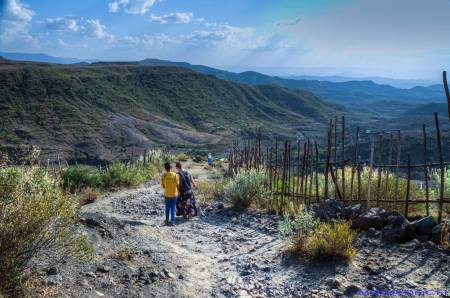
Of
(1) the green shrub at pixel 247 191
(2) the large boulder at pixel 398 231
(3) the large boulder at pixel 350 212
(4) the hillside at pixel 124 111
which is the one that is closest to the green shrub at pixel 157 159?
(1) the green shrub at pixel 247 191

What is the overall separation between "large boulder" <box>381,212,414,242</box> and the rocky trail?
15 cm

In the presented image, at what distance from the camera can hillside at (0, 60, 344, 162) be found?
188 feet

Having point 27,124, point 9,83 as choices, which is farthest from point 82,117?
point 9,83

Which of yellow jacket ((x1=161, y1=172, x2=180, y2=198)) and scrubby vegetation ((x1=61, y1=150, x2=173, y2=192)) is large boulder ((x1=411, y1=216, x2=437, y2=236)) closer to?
yellow jacket ((x1=161, y1=172, x2=180, y2=198))

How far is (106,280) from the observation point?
5012mm

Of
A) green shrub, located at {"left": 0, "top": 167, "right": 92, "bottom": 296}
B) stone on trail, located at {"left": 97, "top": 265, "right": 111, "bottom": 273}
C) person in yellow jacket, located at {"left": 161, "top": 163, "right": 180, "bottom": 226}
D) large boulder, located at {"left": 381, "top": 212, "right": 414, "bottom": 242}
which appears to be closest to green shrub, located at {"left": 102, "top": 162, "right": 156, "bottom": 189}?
person in yellow jacket, located at {"left": 161, "top": 163, "right": 180, "bottom": 226}

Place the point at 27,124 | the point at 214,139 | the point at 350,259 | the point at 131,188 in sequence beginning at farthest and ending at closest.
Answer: the point at 214,139
the point at 27,124
the point at 131,188
the point at 350,259

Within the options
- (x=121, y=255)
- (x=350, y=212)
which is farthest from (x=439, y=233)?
(x=121, y=255)

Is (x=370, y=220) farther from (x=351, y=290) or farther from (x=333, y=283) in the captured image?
(x=351, y=290)

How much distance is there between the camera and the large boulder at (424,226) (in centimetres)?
617

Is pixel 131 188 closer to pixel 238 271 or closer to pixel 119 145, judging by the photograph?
pixel 238 271

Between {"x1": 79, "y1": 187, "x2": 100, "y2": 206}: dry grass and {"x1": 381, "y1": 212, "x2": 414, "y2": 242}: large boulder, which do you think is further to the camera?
{"x1": 79, "y1": 187, "x2": 100, "y2": 206}: dry grass

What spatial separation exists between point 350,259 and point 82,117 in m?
64.4

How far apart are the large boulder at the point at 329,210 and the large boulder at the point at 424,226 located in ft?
4.22
